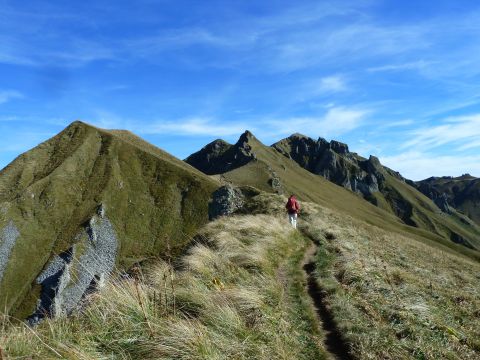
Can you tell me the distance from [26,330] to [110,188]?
14232 cm

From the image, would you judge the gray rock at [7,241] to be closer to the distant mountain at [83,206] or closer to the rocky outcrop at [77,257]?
the distant mountain at [83,206]

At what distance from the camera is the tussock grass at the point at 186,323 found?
23.6 ft

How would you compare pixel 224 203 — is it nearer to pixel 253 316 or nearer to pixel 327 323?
pixel 327 323

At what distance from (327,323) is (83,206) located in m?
135

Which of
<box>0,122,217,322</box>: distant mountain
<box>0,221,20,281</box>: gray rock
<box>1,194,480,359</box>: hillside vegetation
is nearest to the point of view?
<box>1,194,480,359</box>: hillside vegetation

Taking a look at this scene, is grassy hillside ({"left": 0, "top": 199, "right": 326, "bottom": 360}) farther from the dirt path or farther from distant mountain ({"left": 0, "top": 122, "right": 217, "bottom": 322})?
distant mountain ({"left": 0, "top": 122, "right": 217, "bottom": 322})

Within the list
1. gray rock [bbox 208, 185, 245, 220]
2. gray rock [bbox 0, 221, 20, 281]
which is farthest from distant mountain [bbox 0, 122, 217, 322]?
gray rock [bbox 208, 185, 245, 220]

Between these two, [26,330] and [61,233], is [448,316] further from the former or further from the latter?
[61,233]

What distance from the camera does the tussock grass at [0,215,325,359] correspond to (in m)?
7.19

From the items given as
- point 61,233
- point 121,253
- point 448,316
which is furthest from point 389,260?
point 61,233

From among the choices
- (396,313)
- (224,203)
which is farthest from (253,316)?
(224,203)

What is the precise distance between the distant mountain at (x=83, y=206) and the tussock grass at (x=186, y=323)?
96811mm

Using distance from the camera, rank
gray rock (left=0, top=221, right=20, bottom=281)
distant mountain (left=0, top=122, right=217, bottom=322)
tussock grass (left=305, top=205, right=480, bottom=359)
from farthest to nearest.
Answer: gray rock (left=0, top=221, right=20, bottom=281), distant mountain (left=0, top=122, right=217, bottom=322), tussock grass (left=305, top=205, right=480, bottom=359)

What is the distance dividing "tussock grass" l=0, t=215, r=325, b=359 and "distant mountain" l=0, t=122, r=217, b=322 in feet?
318
